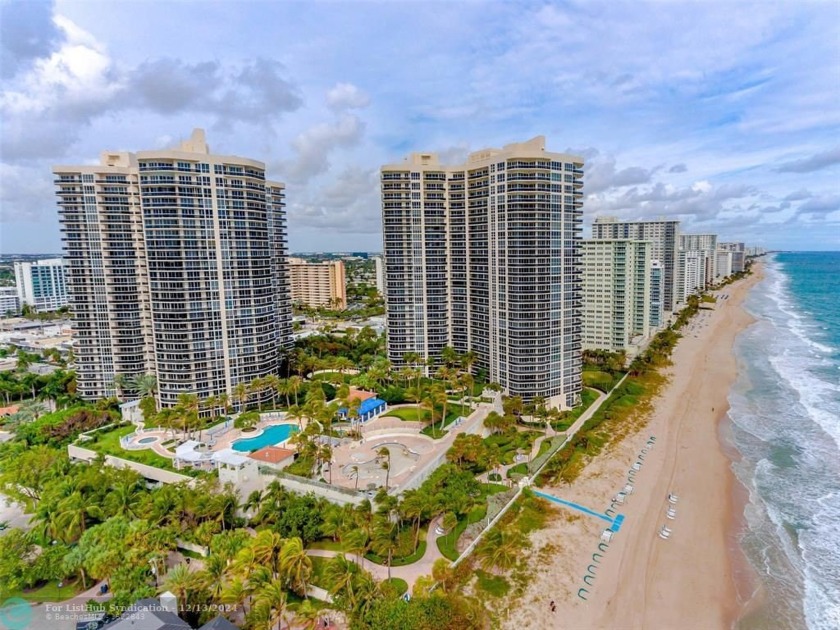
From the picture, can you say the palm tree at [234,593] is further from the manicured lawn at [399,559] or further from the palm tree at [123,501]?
the palm tree at [123,501]

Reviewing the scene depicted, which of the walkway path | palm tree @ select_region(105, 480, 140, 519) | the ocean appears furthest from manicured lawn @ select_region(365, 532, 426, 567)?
the ocean

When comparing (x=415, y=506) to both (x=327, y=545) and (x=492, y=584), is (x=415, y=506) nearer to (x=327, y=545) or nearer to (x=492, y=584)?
(x=492, y=584)

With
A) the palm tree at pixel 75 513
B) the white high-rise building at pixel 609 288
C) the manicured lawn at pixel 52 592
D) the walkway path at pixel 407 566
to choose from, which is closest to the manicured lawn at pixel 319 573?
the walkway path at pixel 407 566

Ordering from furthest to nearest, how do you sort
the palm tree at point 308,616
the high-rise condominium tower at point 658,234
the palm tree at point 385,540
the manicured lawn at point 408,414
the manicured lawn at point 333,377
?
the high-rise condominium tower at point 658,234 → the manicured lawn at point 333,377 → the manicured lawn at point 408,414 → the palm tree at point 385,540 → the palm tree at point 308,616

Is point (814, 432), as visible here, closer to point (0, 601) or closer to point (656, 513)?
point (656, 513)

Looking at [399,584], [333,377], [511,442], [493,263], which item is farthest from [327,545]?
[493,263]

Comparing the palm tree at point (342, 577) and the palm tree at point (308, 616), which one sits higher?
the palm tree at point (342, 577)

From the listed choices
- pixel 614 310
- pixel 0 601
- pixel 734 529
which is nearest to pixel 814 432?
pixel 734 529
